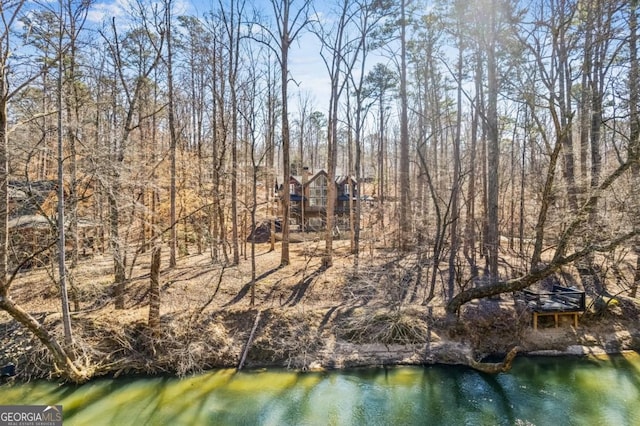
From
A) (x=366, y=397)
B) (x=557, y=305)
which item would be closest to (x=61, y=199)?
(x=366, y=397)

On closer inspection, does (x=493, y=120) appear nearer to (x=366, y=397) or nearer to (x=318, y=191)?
(x=366, y=397)

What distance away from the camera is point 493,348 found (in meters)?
8.90

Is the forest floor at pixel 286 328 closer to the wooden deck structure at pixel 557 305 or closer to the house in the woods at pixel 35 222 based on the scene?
the wooden deck structure at pixel 557 305

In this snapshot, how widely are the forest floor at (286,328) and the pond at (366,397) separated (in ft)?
1.30

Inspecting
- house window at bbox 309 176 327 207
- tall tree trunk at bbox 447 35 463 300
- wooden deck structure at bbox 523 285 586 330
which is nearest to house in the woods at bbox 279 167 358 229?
house window at bbox 309 176 327 207

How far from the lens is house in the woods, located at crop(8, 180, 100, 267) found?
7.10m

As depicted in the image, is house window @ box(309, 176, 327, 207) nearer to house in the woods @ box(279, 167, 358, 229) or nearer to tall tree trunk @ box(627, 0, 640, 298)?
house in the woods @ box(279, 167, 358, 229)

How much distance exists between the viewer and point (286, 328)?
30.1 ft

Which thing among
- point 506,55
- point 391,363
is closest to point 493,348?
point 391,363

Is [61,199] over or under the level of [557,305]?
over

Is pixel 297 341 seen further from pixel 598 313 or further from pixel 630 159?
pixel 630 159

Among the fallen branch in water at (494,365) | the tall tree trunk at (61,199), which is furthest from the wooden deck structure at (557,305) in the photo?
the tall tree trunk at (61,199)

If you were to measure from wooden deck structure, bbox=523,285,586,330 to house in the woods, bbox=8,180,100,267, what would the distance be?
1094 cm

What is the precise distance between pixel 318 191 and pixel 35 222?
15.9 m
